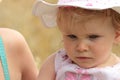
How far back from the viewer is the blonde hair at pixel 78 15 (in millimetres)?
1507

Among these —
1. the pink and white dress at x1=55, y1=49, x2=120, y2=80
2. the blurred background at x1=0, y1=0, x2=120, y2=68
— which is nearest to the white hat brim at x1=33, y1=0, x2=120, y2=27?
the pink and white dress at x1=55, y1=49, x2=120, y2=80

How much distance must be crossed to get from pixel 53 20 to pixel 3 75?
30 cm

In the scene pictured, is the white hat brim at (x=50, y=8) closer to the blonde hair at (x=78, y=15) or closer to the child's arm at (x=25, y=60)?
the blonde hair at (x=78, y=15)

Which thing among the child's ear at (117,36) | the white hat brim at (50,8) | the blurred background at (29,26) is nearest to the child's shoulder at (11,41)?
the white hat brim at (50,8)

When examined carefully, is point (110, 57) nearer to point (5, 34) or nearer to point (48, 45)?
point (5, 34)

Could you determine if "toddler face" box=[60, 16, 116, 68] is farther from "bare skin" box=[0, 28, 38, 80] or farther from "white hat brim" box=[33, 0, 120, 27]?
"bare skin" box=[0, 28, 38, 80]

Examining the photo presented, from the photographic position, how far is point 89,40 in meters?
1.52

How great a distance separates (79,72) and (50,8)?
0.81 feet

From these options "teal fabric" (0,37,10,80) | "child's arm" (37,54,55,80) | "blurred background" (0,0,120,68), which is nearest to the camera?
"child's arm" (37,54,55,80)

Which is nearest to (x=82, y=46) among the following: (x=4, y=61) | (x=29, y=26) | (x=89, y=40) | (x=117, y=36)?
(x=89, y=40)

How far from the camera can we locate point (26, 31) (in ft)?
13.5

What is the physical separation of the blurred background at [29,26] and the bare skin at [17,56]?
2.13 metres

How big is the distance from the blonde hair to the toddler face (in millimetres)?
12

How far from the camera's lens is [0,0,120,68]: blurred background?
4059 millimetres
